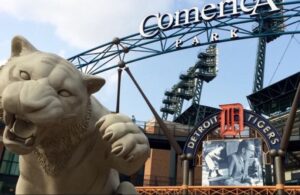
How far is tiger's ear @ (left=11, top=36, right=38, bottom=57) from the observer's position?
282cm

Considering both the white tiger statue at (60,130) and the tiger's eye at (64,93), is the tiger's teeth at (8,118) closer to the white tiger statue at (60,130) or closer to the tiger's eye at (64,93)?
the white tiger statue at (60,130)

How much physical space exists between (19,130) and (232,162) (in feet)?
47.7

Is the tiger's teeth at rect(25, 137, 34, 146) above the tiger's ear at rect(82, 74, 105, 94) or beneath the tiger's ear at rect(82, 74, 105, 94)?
beneath

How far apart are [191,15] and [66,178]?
55.2 feet

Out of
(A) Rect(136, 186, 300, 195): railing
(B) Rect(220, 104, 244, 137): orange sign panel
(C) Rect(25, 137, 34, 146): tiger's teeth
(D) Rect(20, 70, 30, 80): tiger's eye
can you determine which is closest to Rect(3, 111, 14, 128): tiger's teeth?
(C) Rect(25, 137, 34, 146): tiger's teeth

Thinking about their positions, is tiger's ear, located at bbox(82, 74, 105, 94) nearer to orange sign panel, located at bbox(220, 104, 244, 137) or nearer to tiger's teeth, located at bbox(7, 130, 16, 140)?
tiger's teeth, located at bbox(7, 130, 16, 140)

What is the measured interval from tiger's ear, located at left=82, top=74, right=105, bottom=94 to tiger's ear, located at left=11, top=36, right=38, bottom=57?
46 centimetres

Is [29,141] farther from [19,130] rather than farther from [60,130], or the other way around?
[60,130]

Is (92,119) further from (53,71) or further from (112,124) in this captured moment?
(53,71)

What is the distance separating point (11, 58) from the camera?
2.76 metres

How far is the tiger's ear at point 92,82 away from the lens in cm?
276

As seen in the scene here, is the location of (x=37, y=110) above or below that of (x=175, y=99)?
below

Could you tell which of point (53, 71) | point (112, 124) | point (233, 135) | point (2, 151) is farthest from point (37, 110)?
point (2, 151)

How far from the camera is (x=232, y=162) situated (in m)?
16.0
